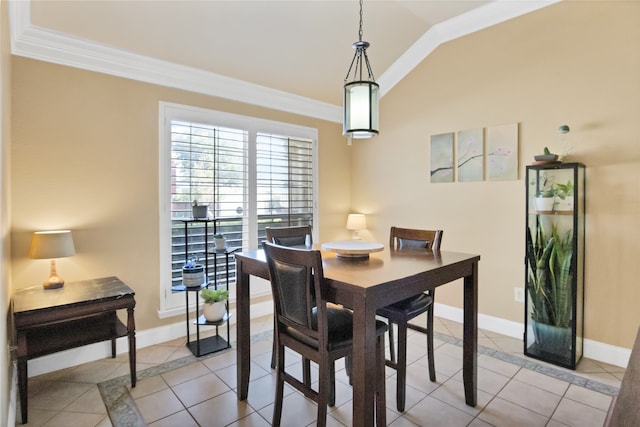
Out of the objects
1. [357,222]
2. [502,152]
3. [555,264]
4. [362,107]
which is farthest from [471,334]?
[357,222]

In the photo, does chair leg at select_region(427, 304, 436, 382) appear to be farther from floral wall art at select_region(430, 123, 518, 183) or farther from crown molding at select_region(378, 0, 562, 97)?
crown molding at select_region(378, 0, 562, 97)

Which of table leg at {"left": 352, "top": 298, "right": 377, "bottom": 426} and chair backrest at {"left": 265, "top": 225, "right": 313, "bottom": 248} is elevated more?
chair backrest at {"left": 265, "top": 225, "right": 313, "bottom": 248}

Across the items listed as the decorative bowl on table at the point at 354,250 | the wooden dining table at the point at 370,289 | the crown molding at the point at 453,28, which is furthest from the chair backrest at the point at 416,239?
the crown molding at the point at 453,28

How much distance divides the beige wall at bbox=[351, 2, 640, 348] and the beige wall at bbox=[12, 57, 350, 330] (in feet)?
7.62

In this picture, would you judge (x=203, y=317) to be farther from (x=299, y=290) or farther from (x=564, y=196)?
(x=564, y=196)

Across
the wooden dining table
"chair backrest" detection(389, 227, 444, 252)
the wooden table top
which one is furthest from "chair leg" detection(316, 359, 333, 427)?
the wooden table top

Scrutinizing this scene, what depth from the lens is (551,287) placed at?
2.73 m

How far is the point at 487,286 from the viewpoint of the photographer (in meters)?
3.37

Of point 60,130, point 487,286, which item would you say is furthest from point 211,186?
point 487,286

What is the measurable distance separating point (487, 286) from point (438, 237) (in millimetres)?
1346

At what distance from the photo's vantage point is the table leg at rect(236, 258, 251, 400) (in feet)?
7.25

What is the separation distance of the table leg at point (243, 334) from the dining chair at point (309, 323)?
40 cm

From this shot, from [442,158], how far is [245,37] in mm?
2224

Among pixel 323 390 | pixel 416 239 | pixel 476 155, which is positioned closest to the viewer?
pixel 323 390
